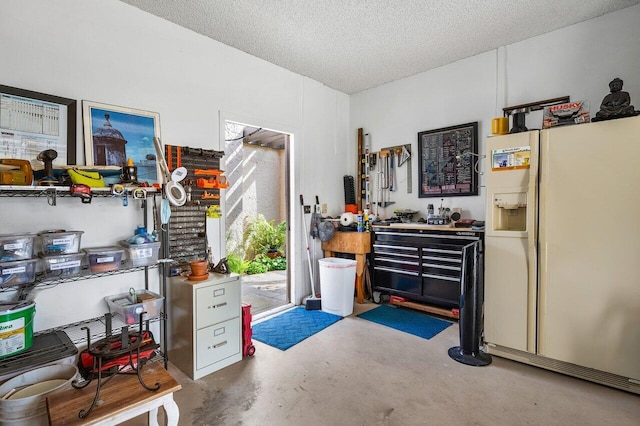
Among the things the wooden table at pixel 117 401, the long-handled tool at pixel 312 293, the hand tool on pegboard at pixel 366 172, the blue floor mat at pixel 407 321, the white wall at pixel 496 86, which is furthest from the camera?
the hand tool on pegboard at pixel 366 172

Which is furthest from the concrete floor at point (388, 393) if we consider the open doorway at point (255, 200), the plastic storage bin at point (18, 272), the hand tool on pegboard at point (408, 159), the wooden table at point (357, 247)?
the open doorway at point (255, 200)

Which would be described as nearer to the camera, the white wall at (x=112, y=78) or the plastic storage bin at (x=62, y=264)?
the plastic storage bin at (x=62, y=264)

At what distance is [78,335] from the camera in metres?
2.44

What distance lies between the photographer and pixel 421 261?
12.2 feet

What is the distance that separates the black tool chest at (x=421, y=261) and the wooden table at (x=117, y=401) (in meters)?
2.86

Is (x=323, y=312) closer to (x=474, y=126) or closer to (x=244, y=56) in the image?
(x=474, y=126)

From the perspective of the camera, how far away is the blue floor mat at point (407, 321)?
129 inches

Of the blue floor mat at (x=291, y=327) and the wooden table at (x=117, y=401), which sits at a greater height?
the wooden table at (x=117, y=401)

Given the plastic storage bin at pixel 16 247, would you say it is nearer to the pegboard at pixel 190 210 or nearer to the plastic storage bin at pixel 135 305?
the plastic storage bin at pixel 135 305

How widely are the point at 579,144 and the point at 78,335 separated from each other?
155 inches

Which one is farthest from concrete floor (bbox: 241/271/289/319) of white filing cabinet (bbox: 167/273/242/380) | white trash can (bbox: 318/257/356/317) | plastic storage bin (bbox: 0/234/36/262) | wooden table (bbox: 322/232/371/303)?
plastic storage bin (bbox: 0/234/36/262)

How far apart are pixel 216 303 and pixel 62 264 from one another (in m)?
1.03

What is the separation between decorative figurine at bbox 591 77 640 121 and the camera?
7.07ft

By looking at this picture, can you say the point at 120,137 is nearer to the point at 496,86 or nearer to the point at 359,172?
the point at 359,172
